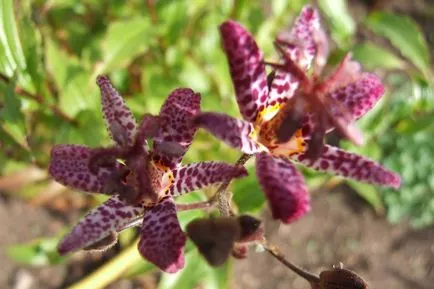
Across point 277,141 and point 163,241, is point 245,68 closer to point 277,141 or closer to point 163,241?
point 277,141

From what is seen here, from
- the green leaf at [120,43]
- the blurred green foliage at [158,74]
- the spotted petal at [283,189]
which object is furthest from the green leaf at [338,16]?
the spotted petal at [283,189]

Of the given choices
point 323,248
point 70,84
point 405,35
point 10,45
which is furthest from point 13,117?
point 323,248

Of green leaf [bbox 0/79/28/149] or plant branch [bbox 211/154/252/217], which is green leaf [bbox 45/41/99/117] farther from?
plant branch [bbox 211/154/252/217]

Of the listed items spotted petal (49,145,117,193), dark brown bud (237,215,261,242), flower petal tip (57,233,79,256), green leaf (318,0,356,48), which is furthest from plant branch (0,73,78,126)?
green leaf (318,0,356,48)

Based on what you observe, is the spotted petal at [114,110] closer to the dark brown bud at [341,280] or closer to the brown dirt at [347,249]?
the dark brown bud at [341,280]

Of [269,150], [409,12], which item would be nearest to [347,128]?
[269,150]
